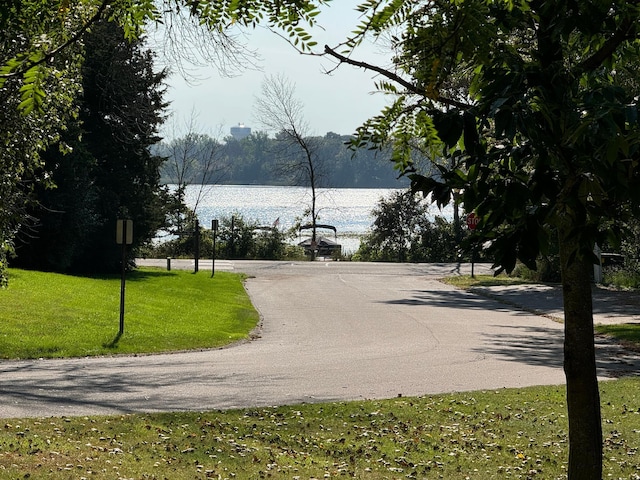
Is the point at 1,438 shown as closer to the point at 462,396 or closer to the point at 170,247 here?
the point at 462,396

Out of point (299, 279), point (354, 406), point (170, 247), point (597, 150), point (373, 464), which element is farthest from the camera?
point (170, 247)

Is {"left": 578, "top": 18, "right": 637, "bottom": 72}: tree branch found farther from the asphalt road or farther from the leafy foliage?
the leafy foliage

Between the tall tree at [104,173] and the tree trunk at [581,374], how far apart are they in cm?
2425

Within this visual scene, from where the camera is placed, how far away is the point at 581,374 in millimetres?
4879

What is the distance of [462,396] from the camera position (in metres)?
12.1

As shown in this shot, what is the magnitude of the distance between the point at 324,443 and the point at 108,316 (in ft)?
41.4

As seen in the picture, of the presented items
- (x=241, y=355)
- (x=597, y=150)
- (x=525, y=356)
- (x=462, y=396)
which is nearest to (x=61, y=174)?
(x=241, y=355)

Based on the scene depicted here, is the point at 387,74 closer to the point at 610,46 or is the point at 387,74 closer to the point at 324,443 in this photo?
the point at 610,46

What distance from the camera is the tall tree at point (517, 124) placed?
11.0 ft

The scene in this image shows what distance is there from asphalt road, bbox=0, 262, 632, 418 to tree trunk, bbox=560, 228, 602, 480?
6.59m

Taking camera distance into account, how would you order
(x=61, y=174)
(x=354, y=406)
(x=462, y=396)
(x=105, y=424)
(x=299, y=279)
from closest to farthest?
(x=105, y=424) → (x=354, y=406) → (x=462, y=396) → (x=61, y=174) → (x=299, y=279)

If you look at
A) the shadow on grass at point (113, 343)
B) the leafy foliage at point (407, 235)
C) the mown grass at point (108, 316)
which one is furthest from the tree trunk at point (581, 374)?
the leafy foliage at point (407, 235)

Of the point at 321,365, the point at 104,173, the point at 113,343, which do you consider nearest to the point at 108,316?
the point at 113,343

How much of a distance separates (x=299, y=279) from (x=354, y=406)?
26.5 metres
